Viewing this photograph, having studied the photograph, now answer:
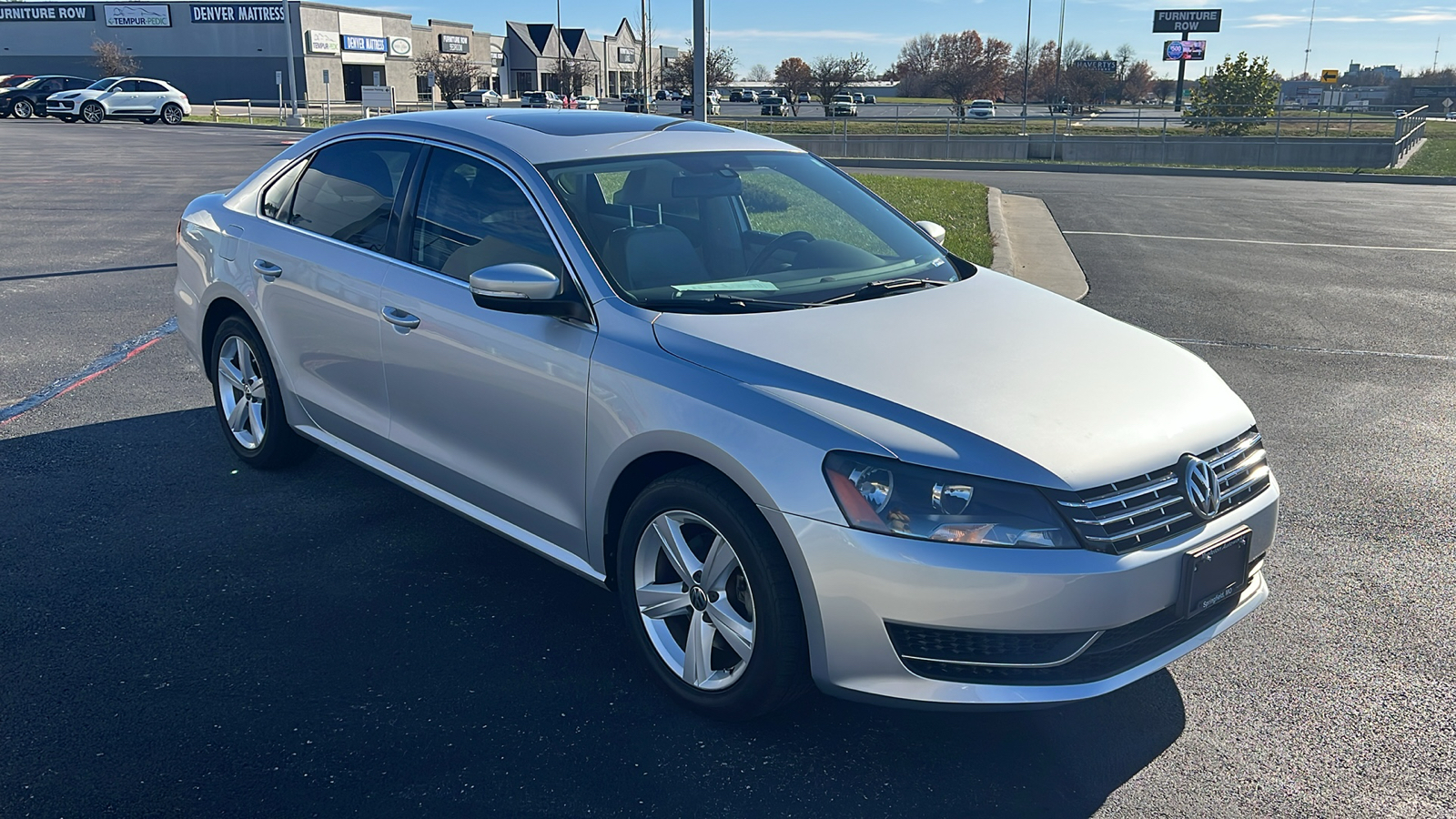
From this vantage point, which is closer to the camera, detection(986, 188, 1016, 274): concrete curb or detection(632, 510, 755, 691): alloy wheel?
detection(632, 510, 755, 691): alloy wheel

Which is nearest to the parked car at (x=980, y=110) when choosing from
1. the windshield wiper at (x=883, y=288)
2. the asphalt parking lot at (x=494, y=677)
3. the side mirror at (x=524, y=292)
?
the asphalt parking lot at (x=494, y=677)

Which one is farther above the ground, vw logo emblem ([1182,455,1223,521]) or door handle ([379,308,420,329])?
door handle ([379,308,420,329])

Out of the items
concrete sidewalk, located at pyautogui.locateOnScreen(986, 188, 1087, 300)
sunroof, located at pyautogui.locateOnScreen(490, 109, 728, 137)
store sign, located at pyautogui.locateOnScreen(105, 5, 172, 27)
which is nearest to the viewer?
sunroof, located at pyautogui.locateOnScreen(490, 109, 728, 137)

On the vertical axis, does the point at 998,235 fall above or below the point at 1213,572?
below

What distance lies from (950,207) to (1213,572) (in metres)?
13.7

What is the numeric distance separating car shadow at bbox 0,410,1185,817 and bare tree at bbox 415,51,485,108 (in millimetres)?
72747

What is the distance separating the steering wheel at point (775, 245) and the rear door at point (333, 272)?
4.47 feet

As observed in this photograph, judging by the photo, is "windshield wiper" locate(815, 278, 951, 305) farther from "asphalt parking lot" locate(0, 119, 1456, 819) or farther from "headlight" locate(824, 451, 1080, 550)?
"headlight" locate(824, 451, 1080, 550)

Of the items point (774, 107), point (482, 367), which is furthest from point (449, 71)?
point (482, 367)

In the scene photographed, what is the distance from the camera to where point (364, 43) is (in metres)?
76.1

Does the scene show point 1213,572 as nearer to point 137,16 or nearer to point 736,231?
point 736,231

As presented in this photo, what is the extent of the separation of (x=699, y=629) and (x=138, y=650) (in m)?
1.87

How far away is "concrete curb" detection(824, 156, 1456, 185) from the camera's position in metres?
27.1

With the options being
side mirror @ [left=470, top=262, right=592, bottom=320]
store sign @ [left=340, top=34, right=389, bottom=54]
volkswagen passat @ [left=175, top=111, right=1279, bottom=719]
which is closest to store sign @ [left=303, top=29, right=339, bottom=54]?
store sign @ [left=340, top=34, right=389, bottom=54]
